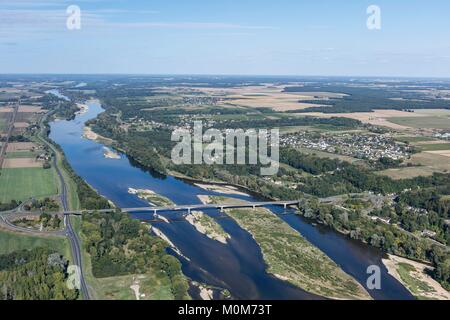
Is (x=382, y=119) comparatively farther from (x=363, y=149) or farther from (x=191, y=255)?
(x=191, y=255)

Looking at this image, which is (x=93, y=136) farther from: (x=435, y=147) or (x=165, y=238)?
(x=435, y=147)

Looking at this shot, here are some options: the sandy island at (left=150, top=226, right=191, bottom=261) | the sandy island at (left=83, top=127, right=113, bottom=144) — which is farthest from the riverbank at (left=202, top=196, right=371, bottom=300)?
the sandy island at (left=83, top=127, right=113, bottom=144)

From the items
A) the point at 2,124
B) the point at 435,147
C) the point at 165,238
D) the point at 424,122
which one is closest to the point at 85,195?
the point at 165,238

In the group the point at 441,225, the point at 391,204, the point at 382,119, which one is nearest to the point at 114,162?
the point at 391,204

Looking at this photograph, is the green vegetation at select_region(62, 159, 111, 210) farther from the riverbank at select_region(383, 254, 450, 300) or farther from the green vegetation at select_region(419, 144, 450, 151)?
the green vegetation at select_region(419, 144, 450, 151)

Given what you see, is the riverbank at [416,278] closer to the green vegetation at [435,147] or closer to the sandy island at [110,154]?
the green vegetation at [435,147]

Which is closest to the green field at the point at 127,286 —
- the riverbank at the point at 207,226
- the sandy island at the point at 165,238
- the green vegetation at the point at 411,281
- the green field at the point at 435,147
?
the sandy island at the point at 165,238
